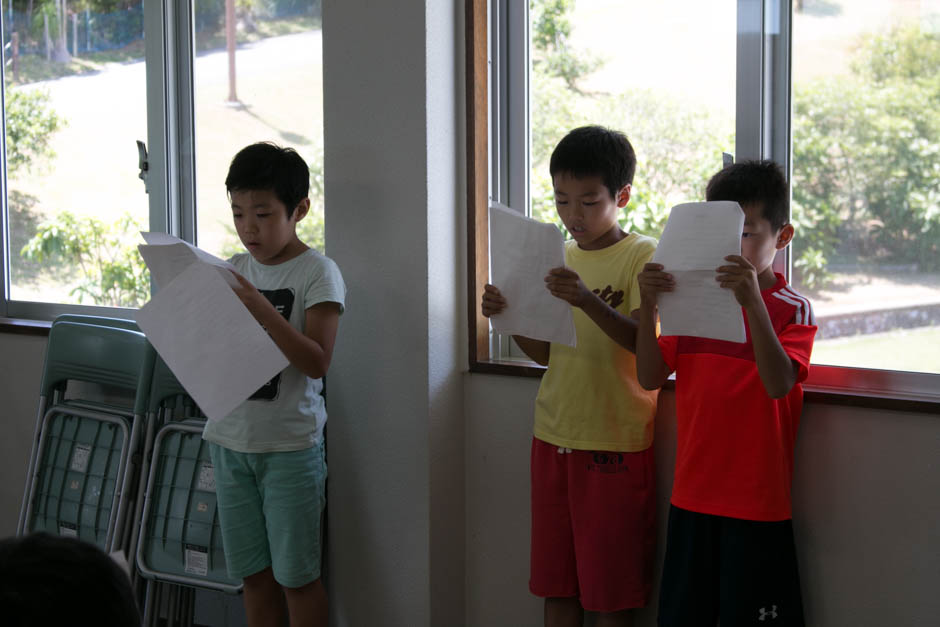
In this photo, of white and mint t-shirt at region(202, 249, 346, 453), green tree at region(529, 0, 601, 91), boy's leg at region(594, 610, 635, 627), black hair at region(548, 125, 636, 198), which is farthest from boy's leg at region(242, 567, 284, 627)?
green tree at region(529, 0, 601, 91)

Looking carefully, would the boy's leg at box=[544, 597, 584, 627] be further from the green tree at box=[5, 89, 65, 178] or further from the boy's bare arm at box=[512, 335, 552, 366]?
the green tree at box=[5, 89, 65, 178]

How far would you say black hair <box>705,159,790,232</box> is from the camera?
1.51 metres

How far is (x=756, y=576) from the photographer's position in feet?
4.93

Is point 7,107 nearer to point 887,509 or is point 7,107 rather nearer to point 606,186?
point 606,186

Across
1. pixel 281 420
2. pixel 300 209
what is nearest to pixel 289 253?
pixel 300 209

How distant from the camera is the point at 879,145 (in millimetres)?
1631

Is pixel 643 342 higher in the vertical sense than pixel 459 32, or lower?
lower

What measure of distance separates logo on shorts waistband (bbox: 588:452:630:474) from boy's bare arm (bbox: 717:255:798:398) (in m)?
0.36

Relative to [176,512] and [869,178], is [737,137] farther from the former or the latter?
[176,512]

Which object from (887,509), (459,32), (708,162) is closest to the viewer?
(887,509)

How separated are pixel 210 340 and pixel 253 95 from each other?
1.11 m

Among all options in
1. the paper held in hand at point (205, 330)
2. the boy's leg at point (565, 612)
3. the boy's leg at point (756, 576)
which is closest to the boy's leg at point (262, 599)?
the paper held in hand at point (205, 330)

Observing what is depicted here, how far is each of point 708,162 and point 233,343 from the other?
1.06 meters

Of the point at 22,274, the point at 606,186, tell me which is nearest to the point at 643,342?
the point at 606,186
